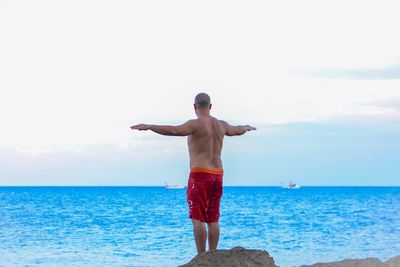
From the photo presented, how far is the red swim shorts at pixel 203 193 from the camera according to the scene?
28.7 feet

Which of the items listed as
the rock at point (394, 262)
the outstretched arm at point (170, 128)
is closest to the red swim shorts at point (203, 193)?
the outstretched arm at point (170, 128)

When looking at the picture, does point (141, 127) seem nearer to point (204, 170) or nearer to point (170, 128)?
point (170, 128)

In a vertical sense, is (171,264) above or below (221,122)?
below

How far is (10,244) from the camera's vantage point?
2870 centimetres

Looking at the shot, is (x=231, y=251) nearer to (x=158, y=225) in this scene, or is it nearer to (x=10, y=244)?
(x=10, y=244)

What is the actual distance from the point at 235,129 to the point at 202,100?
0.69 meters

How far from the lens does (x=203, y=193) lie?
8750mm

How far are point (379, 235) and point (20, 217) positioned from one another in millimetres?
26361

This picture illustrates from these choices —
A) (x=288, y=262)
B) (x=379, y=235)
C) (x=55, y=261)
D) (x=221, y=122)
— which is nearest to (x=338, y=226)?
(x=379, y=235)

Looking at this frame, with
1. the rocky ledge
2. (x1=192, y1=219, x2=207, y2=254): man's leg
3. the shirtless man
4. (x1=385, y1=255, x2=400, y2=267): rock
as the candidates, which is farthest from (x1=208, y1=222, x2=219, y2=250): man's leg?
(x1=385, y1=255, x2=400, y2=267): rock

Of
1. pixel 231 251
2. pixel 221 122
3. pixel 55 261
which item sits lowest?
pixel 55 261

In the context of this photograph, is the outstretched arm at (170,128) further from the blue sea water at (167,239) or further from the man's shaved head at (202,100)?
the blue sea water at (167,239)

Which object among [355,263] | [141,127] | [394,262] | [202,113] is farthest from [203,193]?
[394,262]

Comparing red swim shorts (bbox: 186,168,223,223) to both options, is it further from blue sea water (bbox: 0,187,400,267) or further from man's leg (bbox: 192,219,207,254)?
blue sea water (bbox: 0,187,400,267)
